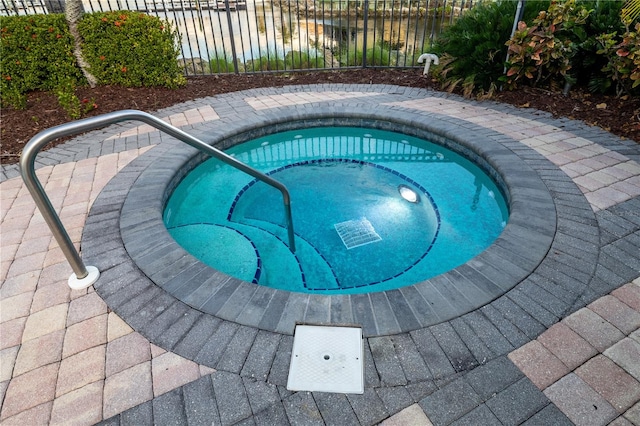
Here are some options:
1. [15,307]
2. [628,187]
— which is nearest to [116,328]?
[15,307]

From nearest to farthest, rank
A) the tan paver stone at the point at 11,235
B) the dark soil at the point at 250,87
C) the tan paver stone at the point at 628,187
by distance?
the tan paver stone at the point at 11,235
the tan paver stone at the point at 628,187
the dark soil at the point at 250,87

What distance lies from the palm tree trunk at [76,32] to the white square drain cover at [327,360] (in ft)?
22.2

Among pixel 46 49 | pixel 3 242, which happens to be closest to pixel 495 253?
pixel 3 242

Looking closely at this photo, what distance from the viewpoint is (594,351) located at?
6.68ft

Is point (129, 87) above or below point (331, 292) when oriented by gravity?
above

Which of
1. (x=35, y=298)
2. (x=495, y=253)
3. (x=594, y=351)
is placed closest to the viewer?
(x=594, y=351)

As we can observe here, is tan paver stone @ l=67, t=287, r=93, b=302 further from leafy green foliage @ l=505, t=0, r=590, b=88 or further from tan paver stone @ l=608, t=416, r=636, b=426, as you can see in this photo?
leafy green foliage @ l=505, t=0, r=590, b=88

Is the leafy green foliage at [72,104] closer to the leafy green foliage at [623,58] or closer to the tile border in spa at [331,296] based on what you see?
the tile border in spa at [331,296]

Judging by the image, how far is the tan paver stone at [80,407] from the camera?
1788 mm

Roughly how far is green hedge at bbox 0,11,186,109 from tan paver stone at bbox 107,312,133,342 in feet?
15.2

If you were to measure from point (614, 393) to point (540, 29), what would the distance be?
577cm

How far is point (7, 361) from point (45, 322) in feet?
0.94

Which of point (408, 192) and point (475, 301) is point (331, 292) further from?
point (408, 192)

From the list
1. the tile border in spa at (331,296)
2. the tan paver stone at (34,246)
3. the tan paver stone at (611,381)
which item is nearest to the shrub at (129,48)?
the tile border in spa at (331,296)
